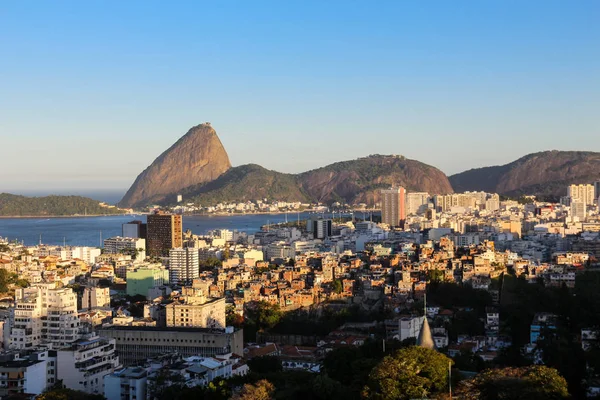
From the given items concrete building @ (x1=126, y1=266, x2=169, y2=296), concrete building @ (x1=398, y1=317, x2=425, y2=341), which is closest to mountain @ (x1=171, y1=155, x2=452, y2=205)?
concrete building @ (x1=126, y1=266, x2=169, y2=296)

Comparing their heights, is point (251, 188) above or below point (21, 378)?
above

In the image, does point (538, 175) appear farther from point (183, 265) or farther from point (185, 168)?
point (183, 265)

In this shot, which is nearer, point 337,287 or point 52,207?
point 337,287

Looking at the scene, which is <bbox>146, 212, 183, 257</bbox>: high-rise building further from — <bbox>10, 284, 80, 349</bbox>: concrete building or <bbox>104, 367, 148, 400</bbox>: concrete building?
<bbox>104, 367, 148, 400</bbox>: concrete building

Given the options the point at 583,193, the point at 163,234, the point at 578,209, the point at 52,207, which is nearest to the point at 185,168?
the point at 52,207

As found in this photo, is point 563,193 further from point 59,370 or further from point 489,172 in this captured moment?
point 59,370

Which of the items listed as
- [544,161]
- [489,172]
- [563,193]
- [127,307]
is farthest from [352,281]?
[489,172]
